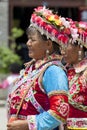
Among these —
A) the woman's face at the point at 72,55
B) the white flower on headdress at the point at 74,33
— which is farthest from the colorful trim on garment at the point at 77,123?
the white flower on headdress at the point at 74,33

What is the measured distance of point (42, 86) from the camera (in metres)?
3.83

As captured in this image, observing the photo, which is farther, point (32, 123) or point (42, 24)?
point (42, 24)

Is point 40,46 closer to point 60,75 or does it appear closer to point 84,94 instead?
point 60,75

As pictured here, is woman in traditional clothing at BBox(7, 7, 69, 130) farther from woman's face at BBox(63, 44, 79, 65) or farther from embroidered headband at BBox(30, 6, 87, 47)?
woman's face at BBox(63, 44, 79, 65)

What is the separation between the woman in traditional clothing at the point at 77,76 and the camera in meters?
4.52

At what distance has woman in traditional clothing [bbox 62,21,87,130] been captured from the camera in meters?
4.52

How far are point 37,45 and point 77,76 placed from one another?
0.78 metres

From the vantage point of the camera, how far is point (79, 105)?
4.52 metres

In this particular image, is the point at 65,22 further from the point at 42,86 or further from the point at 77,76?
the point at 42,86

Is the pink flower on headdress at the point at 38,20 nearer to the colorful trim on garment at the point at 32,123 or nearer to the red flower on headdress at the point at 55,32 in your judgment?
the red flower on headdress at the point at 55,32

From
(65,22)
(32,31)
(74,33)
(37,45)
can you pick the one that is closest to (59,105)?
(37,45)

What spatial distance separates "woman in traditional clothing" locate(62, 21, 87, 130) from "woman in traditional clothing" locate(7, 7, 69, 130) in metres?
0.40

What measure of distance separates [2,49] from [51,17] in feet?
39.6

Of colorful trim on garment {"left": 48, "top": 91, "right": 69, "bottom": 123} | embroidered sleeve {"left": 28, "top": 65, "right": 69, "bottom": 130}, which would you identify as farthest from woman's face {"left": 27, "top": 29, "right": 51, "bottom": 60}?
colorful trim on garment {"left": 48, "top": 91, "right": 69, "bottom": 123}
